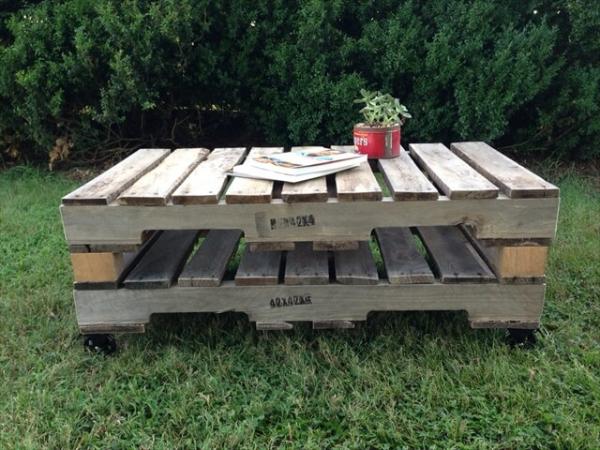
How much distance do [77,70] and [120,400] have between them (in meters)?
2.97

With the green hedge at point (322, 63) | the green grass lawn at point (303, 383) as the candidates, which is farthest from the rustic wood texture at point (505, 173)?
the green hedge at point (322, 63)

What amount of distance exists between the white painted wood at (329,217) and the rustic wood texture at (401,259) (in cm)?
25

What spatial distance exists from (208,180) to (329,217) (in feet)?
1.68

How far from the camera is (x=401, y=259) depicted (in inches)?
90.5

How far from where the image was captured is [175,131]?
503cm

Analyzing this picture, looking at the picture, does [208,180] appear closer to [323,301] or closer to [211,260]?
[211,260]

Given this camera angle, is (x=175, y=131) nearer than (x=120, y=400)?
No

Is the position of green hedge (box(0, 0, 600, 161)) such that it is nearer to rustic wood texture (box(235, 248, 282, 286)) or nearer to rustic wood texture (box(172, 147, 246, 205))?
rustic wood texture (box(172, 147, 246, 205))

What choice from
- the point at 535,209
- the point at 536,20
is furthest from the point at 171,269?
the point at 536,20

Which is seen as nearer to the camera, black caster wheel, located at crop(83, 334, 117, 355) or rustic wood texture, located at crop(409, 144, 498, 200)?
rustic wood texture, located at crop(409, 144, 498, 200)

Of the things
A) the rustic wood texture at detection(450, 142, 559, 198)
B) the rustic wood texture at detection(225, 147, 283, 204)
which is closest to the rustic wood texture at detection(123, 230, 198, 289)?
the rustic wood texture at detection(225, 147, 283, 204)

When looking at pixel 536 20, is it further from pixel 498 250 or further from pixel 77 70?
pixel 77 70

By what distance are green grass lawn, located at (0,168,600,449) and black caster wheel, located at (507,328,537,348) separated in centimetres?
3

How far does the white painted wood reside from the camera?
1960 millimetres
